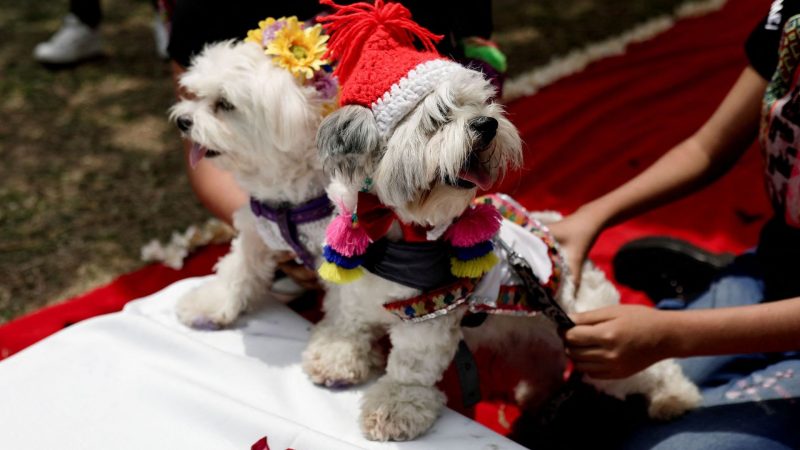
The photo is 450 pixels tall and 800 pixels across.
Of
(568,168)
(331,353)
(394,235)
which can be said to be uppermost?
(394,235)

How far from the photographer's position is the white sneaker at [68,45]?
165 inches

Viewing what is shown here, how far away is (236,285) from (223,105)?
18.2 inches

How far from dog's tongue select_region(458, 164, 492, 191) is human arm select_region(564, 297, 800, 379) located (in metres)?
0.43

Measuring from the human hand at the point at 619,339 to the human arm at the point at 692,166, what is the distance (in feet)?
1.04

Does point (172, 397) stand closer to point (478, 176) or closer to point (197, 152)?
point (197, 152)

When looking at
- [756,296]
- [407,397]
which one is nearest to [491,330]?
[407,397]

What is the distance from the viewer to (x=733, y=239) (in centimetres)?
244

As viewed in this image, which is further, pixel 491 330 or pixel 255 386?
pixel 491 330

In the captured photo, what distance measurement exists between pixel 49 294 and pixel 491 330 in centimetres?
174

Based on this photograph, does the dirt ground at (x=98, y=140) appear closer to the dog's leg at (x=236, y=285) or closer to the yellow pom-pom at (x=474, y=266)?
the dog's leg at (x=236, y=285)

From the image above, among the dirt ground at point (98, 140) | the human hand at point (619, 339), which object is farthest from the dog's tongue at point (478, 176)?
the dirt ground at point (98, 140)

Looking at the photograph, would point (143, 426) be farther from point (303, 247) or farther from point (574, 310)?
point (574, 310)

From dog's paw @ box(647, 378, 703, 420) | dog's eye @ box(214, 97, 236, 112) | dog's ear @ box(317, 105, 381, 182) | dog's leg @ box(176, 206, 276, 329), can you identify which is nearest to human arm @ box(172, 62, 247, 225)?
dog's leg @ box(176, 206, 276, 329)

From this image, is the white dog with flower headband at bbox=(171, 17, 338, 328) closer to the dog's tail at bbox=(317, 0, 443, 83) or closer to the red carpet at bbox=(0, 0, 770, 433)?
the dog's tail at bbox=(317, 0, 443, 83)
